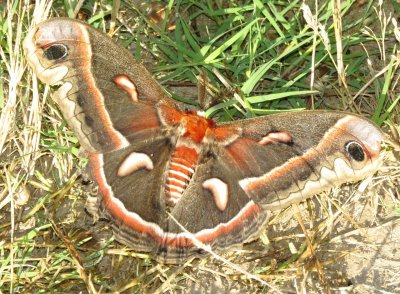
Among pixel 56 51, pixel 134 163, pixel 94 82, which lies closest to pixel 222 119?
pixel 134 163

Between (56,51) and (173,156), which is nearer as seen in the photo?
(56,51)

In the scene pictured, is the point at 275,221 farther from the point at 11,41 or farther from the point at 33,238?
the point at 11,41

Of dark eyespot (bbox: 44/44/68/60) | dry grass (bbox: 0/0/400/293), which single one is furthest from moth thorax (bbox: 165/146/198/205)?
dark eyespot (bbox: 44/44/68/60)

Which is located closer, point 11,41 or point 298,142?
point 298,142

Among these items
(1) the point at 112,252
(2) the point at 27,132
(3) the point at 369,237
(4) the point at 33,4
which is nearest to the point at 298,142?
(3) the point at 369,237

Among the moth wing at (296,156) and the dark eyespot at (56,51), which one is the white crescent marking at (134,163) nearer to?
the moth wing at (296,156)

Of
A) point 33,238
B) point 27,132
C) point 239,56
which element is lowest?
point 33,238

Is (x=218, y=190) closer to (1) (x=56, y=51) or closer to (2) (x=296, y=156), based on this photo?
(2) (x=296, y=156)
